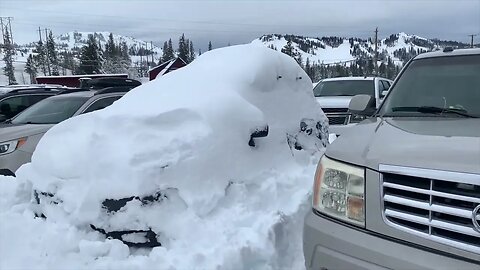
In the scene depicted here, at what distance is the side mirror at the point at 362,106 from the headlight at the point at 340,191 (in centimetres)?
140

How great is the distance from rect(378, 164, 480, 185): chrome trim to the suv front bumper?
0.35 meters

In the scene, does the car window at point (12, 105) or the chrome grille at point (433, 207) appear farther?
the car window at point (12, 105)

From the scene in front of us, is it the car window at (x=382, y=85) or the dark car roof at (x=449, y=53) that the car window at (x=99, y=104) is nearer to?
the dark car roof at (x=449, y=53)

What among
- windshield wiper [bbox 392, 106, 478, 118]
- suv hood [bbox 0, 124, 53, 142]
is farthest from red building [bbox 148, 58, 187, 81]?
windshield wiper [bbox 392, 106, 478, 118]

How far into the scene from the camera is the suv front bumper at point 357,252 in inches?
80.2

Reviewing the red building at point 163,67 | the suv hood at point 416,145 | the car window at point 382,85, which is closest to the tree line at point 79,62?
the red building at point 163,67

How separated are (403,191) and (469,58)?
2.19m

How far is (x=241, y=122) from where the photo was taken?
3947 mm

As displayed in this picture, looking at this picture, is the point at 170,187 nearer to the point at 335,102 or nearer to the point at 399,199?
the point at 399,199

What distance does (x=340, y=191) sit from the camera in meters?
2.49

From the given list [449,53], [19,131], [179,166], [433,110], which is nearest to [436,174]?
[433,110]

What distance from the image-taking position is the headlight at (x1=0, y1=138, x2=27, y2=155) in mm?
6020

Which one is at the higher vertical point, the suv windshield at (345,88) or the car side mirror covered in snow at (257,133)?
the car side mirror covered in snow at (257,133)

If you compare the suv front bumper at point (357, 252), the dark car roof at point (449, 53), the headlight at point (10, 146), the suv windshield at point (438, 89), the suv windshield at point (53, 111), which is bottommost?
the headlight at point (10, 146)
